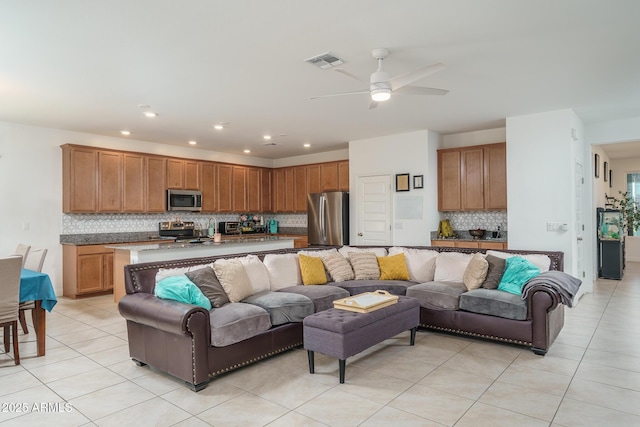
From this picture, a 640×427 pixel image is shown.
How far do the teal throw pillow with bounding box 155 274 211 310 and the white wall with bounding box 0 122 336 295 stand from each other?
4146 millimetres

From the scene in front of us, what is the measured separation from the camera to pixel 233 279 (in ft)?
12.6

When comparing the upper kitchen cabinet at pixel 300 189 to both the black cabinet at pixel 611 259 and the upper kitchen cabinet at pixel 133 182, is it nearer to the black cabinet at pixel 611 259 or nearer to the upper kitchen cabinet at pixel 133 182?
the upper kitchen cabinet at pixel 133 182

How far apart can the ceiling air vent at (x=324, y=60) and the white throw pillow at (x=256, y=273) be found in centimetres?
214

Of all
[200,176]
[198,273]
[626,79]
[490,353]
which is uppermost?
[626,79]

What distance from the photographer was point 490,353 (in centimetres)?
377

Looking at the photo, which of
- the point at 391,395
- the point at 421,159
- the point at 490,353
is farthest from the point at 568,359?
the point at 421,159

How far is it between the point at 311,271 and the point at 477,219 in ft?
11.8

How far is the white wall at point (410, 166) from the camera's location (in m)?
6.79

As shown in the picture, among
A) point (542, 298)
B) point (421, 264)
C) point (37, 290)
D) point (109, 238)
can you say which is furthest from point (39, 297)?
point (542, 298)

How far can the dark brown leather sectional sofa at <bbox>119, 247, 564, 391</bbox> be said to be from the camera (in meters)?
3.00

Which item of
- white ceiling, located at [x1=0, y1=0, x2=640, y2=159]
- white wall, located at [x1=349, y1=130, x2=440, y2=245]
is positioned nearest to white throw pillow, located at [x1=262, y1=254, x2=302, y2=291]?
white ceiling, located at [x1=0, y1=0, x2=640, y2=159]

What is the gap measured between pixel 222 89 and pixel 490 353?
3.92m

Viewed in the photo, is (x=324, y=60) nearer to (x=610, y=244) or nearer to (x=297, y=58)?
(x=297, y=58)

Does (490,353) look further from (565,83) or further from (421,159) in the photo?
(421,159)
